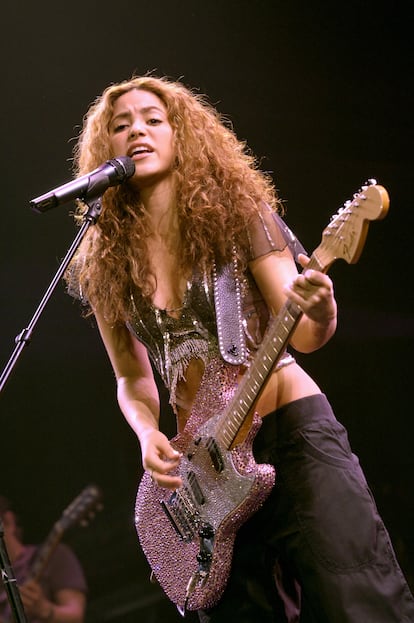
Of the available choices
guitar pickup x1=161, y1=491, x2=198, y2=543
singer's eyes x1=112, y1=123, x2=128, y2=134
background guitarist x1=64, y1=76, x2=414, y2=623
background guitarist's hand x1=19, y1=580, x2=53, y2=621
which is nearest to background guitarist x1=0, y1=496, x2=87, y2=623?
background guitarist's hand x1=19, y1=580, x2=53, y2=621

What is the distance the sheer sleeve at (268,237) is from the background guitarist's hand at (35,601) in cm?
197

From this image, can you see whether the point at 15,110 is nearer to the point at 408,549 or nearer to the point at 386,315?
the point at 386,315

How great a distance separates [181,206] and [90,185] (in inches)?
12.6

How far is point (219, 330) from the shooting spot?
1895 mm

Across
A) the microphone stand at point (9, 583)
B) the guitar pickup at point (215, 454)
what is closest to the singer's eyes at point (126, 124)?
the guitar pickup at point (215, 454)

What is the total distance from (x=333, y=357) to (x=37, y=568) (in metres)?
1.48

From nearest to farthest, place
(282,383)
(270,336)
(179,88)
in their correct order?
(270,336)
(282,383)
(179,88)

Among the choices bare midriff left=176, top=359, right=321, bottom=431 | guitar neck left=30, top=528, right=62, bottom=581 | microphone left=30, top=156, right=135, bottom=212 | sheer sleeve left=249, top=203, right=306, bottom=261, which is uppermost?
microphone left=30, top=156, right=135, bottom=212

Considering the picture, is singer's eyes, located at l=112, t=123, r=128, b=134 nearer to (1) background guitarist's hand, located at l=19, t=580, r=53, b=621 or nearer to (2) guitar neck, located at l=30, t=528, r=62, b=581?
(2) guitar neck, located at l=30, t=528, r=62, b=581

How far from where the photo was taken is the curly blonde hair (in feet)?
6.59

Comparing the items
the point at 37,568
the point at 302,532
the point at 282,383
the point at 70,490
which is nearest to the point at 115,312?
the point at 282,383

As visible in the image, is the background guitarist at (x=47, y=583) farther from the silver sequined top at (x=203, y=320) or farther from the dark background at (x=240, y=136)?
the silver sequined top at (x=203, y=320)

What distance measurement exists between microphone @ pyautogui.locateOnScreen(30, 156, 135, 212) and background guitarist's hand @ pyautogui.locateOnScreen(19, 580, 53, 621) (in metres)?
1.99

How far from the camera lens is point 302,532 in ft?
5.68
